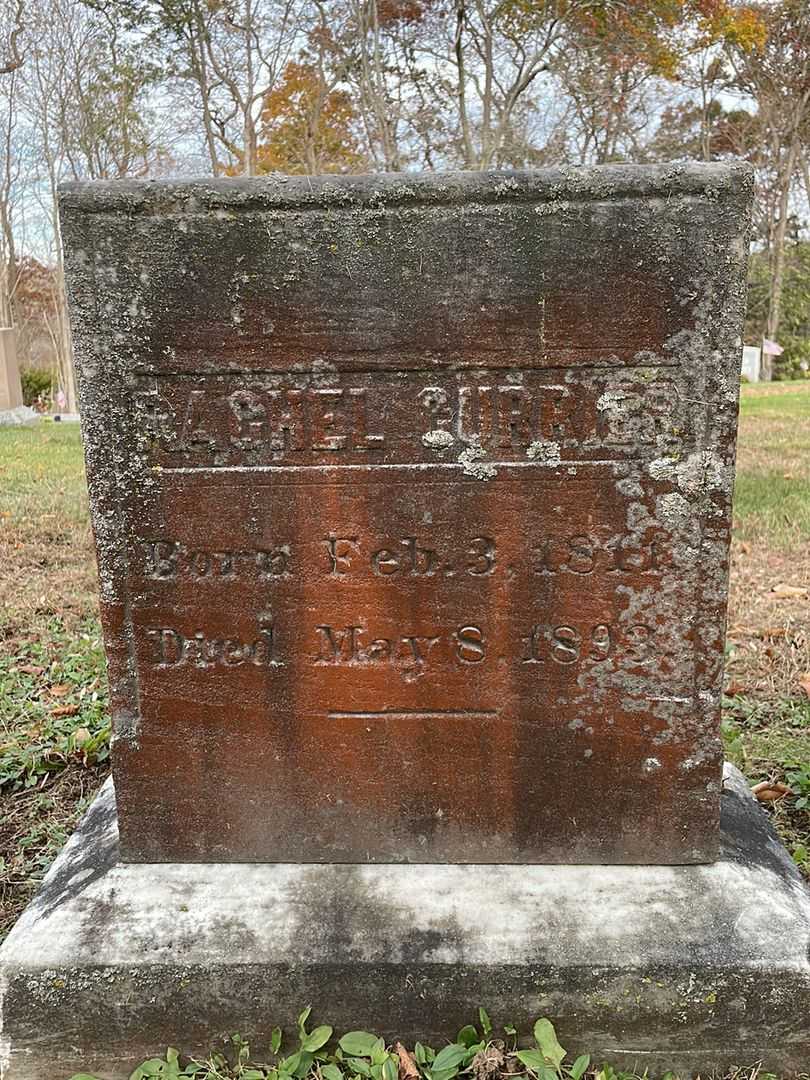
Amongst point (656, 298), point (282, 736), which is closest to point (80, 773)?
point (282, 736)

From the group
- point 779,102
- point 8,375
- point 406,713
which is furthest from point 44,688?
point 779,102

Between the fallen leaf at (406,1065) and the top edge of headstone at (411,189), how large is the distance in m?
1.85

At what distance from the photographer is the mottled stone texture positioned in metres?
1.90

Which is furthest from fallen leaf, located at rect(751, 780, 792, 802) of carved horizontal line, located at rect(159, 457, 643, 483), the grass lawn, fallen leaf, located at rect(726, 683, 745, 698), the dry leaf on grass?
the dry leaf on grass

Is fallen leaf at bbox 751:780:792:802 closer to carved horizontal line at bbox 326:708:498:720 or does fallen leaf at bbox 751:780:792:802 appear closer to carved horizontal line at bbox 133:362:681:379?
carved horizontal line at bbox 326:708:498:720

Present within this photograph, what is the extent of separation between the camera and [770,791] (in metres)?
2.94

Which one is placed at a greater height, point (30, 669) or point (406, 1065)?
point (30, 669)

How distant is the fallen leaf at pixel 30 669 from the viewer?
3974 millimetres

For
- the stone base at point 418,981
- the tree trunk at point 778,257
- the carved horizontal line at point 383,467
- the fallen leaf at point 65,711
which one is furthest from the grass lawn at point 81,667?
the tree trunk at point 778,257

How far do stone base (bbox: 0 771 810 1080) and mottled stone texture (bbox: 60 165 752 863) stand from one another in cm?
24

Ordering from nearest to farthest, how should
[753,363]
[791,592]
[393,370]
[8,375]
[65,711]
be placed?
[393,370] < [65,711] < [791,592] < [8,375] < [753,363]

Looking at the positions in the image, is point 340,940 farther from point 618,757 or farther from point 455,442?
point 455,442

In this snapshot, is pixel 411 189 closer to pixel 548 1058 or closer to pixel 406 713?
pixel 406 713

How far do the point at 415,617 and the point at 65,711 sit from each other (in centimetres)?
211
